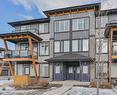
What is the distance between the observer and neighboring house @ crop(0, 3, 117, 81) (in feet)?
79.1

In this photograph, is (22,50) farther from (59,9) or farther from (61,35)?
(59,9)

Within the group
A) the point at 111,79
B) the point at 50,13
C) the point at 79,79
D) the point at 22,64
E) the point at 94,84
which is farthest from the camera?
the point at 22,64

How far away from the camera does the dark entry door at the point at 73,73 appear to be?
25827 mm

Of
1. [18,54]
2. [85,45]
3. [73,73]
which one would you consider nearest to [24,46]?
[18,54]

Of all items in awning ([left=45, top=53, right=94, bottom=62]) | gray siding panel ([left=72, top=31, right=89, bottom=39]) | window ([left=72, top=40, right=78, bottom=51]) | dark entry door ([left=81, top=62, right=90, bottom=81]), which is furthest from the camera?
window ([left=72, top=40, right=78, bottom=51])

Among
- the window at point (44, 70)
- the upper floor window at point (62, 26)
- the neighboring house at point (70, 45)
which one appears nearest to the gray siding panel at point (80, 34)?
the neighboring house at point (70, 45)

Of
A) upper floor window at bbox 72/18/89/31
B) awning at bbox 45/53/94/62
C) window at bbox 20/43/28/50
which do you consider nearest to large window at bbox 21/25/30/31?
window at bbox 20/43/28/50

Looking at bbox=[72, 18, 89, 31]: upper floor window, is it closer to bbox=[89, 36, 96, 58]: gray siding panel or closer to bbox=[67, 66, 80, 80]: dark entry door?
bbox=[89, 36, 96, 58]: gray siding panel

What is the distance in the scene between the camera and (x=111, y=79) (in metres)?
22.9

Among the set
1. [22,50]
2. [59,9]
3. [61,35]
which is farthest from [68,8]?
[22,50]

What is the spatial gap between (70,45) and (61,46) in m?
1.37

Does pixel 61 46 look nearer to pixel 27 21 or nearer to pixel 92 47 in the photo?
pixel 92 47

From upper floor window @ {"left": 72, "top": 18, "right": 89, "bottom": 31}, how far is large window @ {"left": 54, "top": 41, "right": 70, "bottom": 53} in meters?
2.37

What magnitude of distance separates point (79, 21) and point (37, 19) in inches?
265
